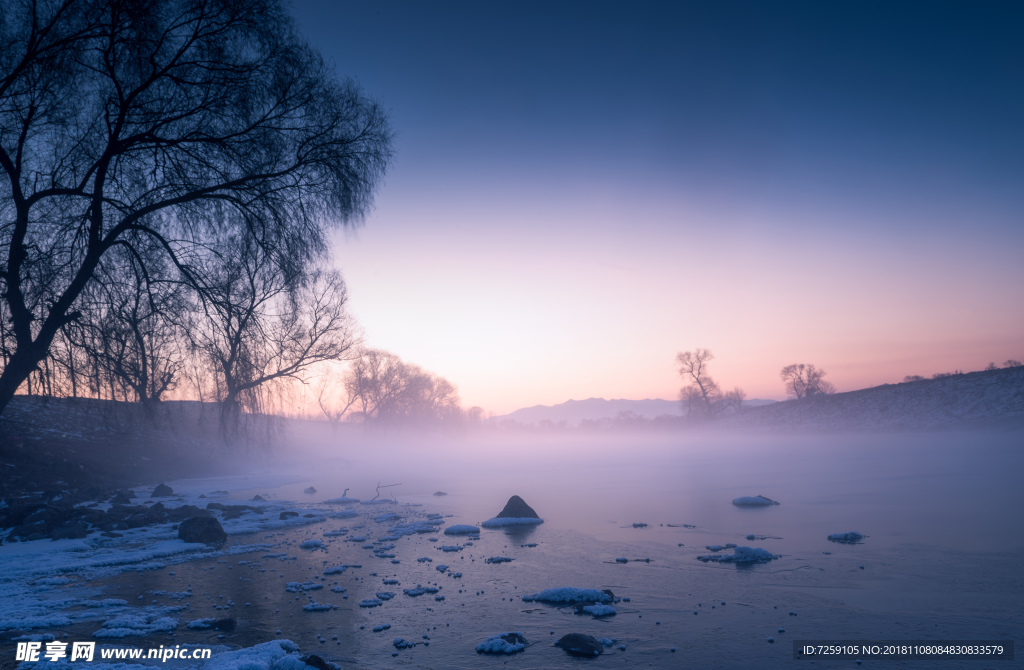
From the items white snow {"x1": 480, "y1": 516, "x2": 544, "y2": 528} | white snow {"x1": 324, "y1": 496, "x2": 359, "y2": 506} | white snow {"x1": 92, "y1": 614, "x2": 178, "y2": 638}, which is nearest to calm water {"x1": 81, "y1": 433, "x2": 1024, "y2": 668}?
white snow {"x1": 92, "y1": 614, "x2": 178, "y2": 638}

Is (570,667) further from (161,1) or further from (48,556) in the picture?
(48,556)

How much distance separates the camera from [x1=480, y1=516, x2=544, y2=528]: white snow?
47.8ft

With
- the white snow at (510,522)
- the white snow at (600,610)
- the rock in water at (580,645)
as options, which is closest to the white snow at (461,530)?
the white snow at (510,522)

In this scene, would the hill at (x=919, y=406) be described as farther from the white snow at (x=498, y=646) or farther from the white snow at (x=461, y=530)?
the white snow at (x=498, y=646)

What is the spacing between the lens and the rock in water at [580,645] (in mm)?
5631

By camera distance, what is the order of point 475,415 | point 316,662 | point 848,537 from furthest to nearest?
point 475,415
point 848,537
point 316,662

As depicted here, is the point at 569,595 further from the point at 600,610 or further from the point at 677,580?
the point at 677,580

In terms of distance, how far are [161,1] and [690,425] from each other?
8778 centimetres

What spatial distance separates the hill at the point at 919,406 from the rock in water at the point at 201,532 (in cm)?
5248

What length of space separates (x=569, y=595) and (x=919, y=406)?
5455 centimetres

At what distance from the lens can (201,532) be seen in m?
11.9

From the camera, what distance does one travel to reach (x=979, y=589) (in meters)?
7.36

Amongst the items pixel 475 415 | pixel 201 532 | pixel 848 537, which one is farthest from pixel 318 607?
pixel 475 415

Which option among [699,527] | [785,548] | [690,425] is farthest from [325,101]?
[690,425]
